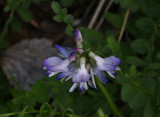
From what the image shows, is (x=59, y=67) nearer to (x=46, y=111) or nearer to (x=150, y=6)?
(x=46, y=111)

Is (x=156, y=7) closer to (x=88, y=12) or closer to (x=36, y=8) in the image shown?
(x=88, y=12)

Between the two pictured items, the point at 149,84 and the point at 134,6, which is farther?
the point at 134,6

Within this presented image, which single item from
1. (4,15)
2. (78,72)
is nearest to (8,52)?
(4,15)

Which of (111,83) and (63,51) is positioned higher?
(63,51)

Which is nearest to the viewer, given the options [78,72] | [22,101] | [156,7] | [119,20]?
[78,72]

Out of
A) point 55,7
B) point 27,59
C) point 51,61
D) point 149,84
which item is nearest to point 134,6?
point 149,84

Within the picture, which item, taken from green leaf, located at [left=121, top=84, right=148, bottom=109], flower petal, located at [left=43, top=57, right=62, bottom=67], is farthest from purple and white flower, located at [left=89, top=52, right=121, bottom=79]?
green leaf, located at [left=121, top=84, right=148, bottom=109]

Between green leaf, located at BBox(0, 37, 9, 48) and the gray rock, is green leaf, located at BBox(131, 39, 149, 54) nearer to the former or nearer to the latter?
the gray rock
